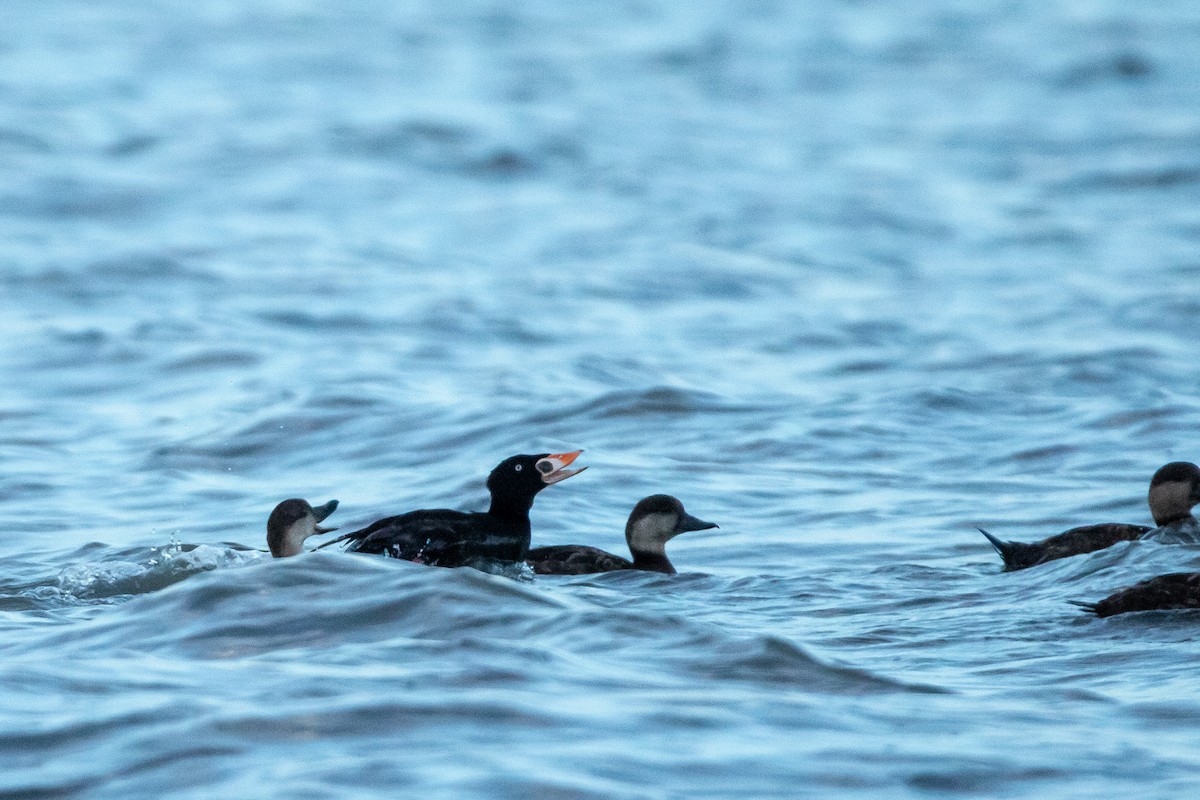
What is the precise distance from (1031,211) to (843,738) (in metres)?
22.2

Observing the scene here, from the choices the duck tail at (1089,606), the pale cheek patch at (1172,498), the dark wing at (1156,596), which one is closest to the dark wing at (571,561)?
the duck tail at (1089,606)

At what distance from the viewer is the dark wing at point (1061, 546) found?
998 cm

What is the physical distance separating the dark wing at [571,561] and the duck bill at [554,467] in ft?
1.32

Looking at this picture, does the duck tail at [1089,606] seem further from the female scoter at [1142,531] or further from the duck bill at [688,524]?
the duck bill at [688,524]

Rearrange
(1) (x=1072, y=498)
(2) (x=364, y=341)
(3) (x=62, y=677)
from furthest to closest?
(2) (x=364, y=341)
(1) (x=1072, y=498)
(3) (x=62, y=677)

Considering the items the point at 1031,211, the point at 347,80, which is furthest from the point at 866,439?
the point at 347,80

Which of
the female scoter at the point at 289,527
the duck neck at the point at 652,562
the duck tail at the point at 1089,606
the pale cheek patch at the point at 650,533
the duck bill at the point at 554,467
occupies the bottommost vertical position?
the duck tail at the point at 1089,606

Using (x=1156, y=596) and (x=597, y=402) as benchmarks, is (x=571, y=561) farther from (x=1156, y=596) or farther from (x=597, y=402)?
(x=597, y=402)

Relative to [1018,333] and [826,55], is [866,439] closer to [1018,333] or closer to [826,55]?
[1018,333]

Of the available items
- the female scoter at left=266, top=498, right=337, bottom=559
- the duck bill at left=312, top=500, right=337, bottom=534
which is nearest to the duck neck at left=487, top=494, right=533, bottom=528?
the duck bill at left=312, top=500, right=337, bottom=534

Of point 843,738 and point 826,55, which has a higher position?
point 826,55

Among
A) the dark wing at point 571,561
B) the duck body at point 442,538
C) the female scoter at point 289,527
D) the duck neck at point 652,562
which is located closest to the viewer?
the duck body at point 442,538

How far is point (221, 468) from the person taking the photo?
45.2 feet

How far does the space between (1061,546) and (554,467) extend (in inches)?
108
